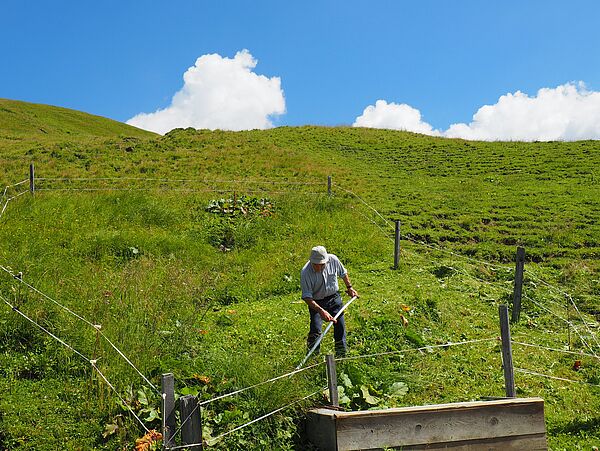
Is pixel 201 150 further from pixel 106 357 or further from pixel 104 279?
pixel 106 357

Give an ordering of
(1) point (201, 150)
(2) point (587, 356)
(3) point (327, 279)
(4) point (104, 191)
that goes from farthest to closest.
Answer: (1) point (201, 150) → (4) point (104, 191) → (2) point (587, 356) → (3) point (327, 279)

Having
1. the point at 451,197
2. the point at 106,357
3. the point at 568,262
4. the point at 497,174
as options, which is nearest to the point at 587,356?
the point at 568,262

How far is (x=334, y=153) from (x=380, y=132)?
9.52 metres

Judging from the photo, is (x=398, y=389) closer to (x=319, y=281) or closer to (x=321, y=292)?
(x=321, y=292)

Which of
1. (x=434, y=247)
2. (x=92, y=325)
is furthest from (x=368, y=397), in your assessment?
(x=434, y=247)

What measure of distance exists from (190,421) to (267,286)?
25.4 ft

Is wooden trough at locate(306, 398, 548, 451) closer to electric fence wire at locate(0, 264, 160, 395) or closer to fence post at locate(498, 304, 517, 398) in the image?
fence post at locate(498, 304, 517, 398)

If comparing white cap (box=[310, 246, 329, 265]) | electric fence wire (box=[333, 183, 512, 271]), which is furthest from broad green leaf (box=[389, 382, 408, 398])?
electric fence wire (box=[333, 183, 512, 271])

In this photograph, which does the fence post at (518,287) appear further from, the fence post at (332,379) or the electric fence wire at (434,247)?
the fence post at (332,379)

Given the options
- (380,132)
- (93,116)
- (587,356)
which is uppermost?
(93,116)

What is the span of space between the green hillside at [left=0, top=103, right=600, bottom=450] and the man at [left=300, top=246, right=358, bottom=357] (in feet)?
1.56

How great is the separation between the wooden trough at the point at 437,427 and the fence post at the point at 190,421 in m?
1.31

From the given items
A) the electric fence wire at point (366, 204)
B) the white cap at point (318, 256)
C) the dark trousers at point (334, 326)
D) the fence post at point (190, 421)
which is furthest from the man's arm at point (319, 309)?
the electric fence wire at point (366, 204)

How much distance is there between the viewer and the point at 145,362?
5.93 meters
